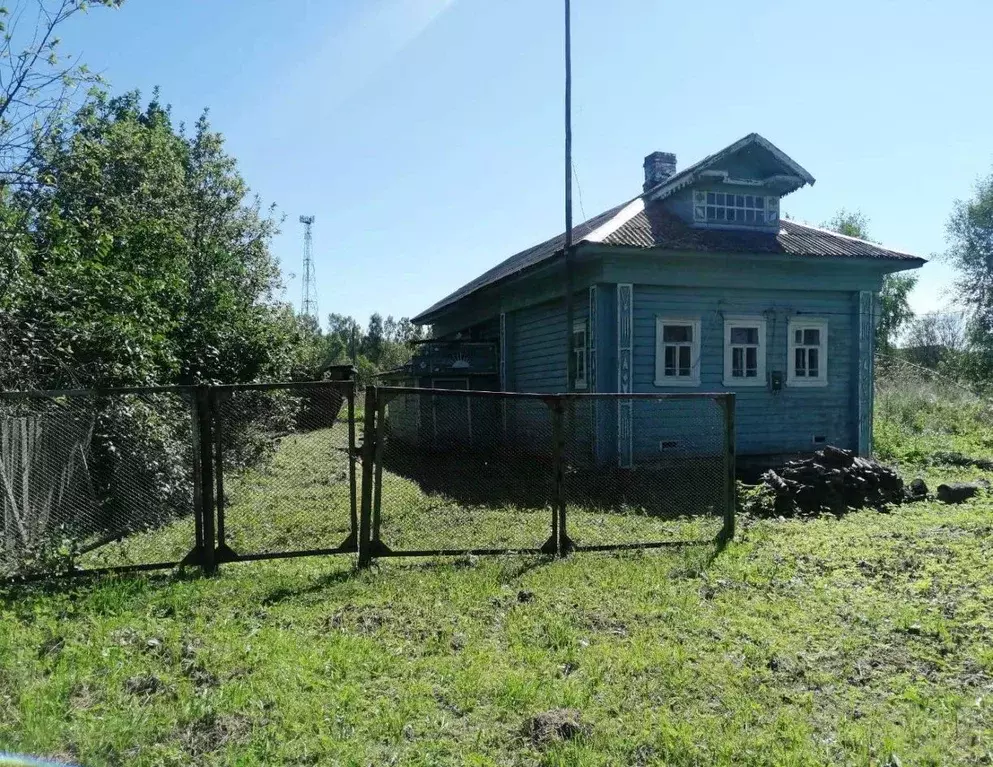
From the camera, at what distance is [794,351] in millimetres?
14367

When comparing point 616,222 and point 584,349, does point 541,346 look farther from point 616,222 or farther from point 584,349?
point 616,222

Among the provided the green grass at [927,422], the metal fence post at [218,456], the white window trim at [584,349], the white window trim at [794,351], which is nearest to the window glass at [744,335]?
the white window trim at [794,351]

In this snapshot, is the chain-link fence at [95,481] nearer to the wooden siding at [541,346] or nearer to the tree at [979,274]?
the wooden siding at [541,346]

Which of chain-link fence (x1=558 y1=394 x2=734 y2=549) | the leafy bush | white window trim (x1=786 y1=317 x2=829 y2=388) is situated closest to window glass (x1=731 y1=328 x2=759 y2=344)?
white window trim (x1=786 y1=317 x2=829 y2=388)

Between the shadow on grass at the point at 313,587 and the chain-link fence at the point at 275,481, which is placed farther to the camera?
the chain-link fence at the point at 275,481

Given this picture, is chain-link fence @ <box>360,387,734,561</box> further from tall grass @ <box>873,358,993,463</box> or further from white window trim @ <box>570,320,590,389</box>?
tall grass @ <box>873,358,993,463</box>

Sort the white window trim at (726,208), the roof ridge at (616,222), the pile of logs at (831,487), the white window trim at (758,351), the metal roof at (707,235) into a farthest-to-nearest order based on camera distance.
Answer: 1. the white window trim at (726,208)
2. the white window trim at (758,351)
3. the metal roof at (707,235)
4. the roof ridge at (616,222)
5. the pile of logs at (831,487)

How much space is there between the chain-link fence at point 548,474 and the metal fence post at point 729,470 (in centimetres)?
2

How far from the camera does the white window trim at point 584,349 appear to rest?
13.6 m

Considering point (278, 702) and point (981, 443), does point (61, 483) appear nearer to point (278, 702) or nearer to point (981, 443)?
point (278, 702)

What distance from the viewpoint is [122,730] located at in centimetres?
355

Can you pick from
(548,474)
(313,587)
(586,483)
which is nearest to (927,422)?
(586,483)

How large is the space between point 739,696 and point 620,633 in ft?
3.65

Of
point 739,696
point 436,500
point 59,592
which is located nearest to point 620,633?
point 739,696
